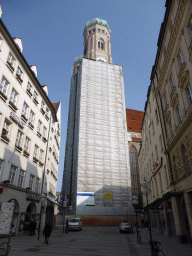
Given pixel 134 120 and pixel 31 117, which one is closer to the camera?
pixel 31 117

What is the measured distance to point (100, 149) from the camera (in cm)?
4928

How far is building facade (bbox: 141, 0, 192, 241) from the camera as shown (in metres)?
14.0

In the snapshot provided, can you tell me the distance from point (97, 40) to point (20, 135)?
68.9 m

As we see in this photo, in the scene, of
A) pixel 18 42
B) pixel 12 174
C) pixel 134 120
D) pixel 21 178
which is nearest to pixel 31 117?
pixel 21 178

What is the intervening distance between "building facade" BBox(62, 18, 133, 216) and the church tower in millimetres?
14759

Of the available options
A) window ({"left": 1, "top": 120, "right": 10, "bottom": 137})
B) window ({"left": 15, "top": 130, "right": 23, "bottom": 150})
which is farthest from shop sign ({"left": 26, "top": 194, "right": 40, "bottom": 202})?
window ({"left": 1, "top": 120, "right": 10, "bottom": 137})

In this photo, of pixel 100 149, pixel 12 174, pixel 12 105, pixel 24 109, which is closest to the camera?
pixel 12 174

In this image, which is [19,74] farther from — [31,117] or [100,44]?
[100,44]

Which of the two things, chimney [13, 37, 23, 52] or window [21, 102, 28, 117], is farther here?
chimney [13, 37, 23, 52]

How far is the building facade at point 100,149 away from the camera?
146 feet

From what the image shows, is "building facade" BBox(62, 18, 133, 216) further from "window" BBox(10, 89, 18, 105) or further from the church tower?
"window" BBox(10, 89, 18, 105)

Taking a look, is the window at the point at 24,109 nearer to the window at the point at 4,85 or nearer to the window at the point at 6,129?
the window at the point at 6,129

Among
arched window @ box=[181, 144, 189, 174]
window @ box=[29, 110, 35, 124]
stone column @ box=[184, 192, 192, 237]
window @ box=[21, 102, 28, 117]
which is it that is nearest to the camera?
stone column @ box=[184, 192, 192, 237]

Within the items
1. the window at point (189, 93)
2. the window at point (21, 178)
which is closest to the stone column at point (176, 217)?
the window at point (189, 93)
